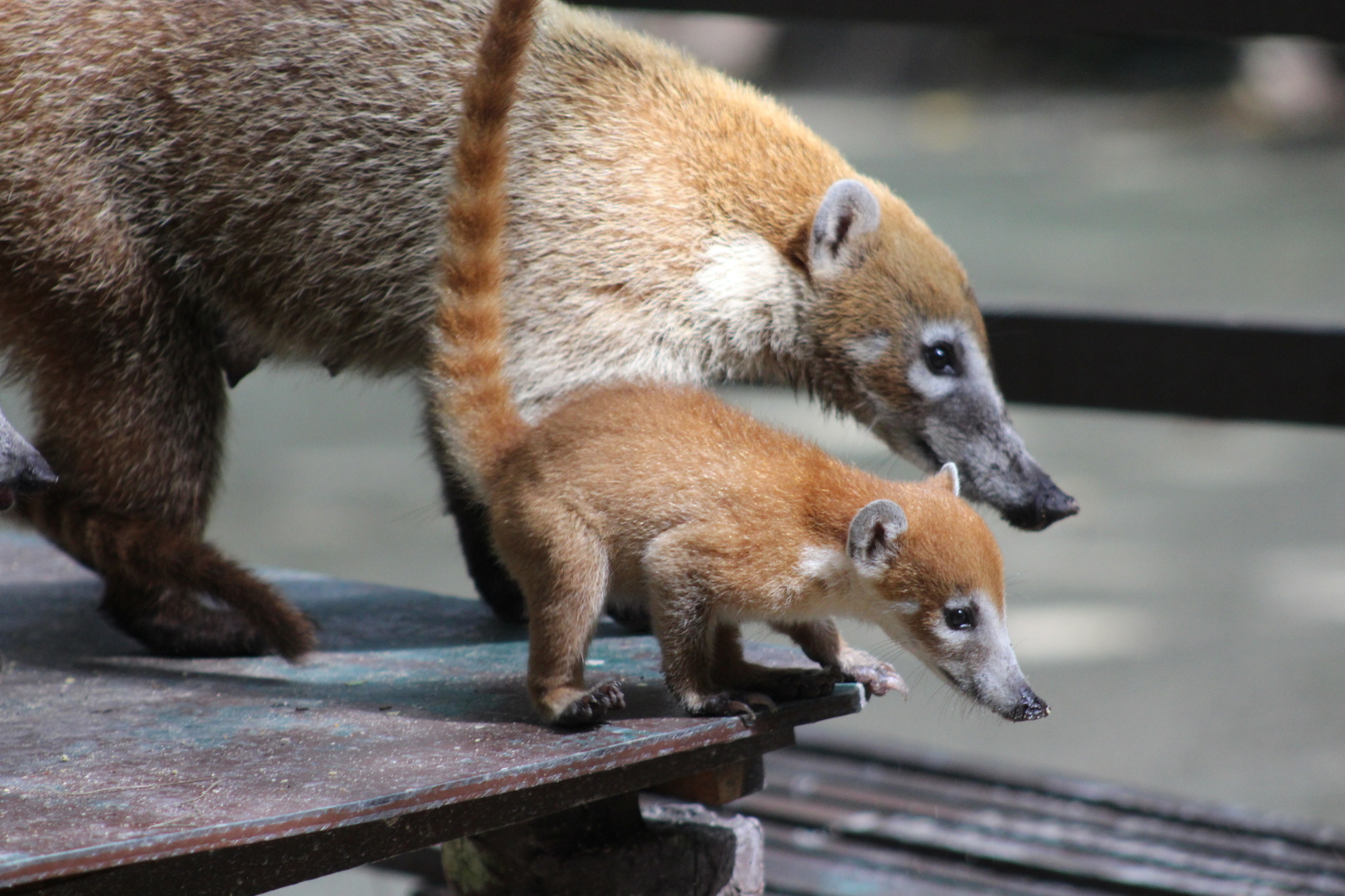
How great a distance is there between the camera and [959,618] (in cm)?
205

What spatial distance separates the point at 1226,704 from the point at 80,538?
4.36m

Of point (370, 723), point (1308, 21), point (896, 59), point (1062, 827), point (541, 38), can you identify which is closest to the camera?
point (370, 723)

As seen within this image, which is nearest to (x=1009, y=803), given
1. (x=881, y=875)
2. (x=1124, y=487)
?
(x=881, y=875)

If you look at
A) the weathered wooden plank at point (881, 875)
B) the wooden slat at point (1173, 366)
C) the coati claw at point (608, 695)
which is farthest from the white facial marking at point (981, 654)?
the wooden slat at point (1173, 366)

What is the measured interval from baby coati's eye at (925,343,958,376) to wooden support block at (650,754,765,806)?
30.4 inches

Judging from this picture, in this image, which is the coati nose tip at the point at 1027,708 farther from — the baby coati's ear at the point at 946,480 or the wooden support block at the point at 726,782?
the wooden support block at the point at 726,782

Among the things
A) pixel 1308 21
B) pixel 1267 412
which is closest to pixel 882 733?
pixel 1267 412

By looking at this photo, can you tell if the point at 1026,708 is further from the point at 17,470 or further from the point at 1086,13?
the point at 1086,13

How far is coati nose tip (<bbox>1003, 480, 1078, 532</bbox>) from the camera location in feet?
8.56

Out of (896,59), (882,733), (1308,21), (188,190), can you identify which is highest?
(896,59)

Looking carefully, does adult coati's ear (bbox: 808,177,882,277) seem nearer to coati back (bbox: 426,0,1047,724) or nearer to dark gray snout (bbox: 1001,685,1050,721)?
coati back (bbox: 426,0,1047,724)

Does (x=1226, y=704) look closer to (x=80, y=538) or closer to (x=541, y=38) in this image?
(x=541, y=38)

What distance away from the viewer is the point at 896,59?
2028 centimetres

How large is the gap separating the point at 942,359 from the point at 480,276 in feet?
2.94
